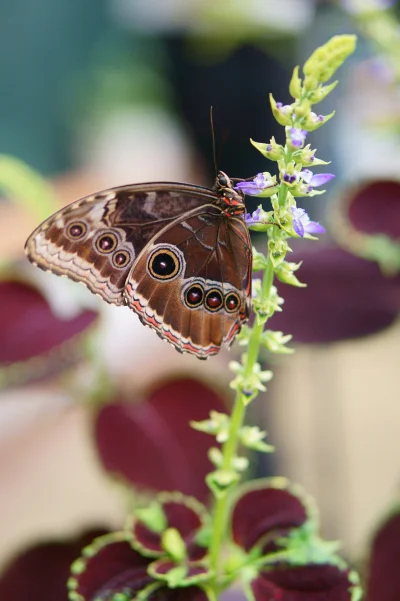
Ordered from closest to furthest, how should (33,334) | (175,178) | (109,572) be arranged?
1. (109,572)
2. (33,334)
3. (175,178)

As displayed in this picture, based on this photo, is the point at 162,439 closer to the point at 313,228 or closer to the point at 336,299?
the point at 336,299

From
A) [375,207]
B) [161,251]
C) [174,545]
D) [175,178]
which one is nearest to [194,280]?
[161,251]

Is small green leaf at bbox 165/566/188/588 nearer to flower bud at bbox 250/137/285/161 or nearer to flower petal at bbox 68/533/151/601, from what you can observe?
flower petal at bbox 68/533/151/601

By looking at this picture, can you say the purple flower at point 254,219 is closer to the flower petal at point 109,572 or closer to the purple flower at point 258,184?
the purple flower at point 258,184

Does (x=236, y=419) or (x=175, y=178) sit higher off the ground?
(x=175, y=178)

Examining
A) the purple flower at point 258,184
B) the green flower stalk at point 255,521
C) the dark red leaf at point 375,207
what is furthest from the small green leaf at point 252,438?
the dark red leaf at point 375,207

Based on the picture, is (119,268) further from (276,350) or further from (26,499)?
(26,499)

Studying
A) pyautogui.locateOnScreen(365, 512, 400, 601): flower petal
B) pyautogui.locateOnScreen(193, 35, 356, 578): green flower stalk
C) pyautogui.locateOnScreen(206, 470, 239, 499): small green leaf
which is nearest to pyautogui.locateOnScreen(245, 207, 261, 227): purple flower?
pyautogui.locateOnScreen(193, 35, 356, 578): green flower stalk
